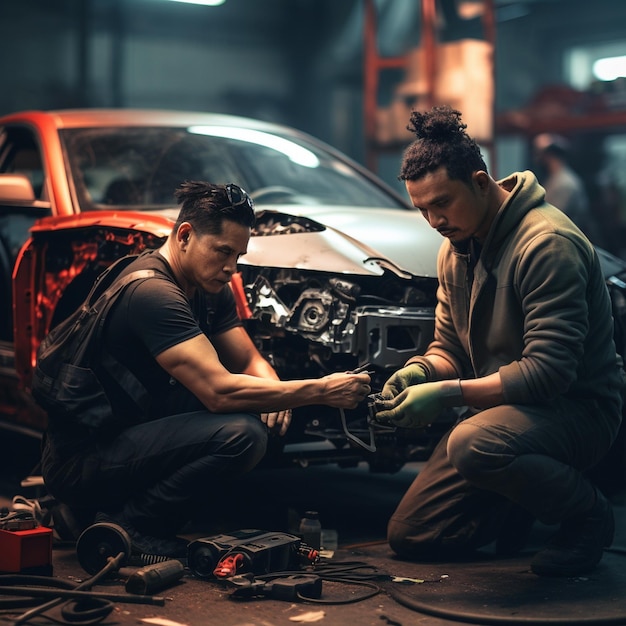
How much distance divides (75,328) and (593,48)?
397 inches

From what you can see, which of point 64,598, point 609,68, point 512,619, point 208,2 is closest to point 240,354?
point 64,598

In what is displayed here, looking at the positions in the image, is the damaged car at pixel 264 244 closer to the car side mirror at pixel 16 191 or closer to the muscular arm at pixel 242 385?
the car side mirror at pixel 16 191

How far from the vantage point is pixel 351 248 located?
4.49 meters

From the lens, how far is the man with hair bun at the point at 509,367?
379cm

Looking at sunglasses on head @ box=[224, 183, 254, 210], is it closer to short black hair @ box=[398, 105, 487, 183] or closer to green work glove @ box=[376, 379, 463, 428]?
short black hair @ box=[398, 105, 487, 183]

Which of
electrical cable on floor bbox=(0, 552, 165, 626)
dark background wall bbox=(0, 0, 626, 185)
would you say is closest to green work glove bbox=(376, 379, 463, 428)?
electrical cable on floor bbox=(0, 552, 165, 626)

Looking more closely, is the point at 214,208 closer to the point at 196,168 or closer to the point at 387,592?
the point at 387,592

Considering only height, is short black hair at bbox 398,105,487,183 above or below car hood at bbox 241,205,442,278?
above

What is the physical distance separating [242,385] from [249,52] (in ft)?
35.8

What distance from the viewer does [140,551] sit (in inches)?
156

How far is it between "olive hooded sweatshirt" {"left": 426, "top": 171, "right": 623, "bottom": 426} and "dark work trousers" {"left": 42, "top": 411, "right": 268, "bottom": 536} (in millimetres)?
805

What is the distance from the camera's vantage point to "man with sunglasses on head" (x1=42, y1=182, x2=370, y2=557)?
393 cm

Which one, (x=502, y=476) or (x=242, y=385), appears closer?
(x=502, y=476)

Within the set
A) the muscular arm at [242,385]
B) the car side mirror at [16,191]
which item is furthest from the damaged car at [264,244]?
the muscular arm at [242,385]
